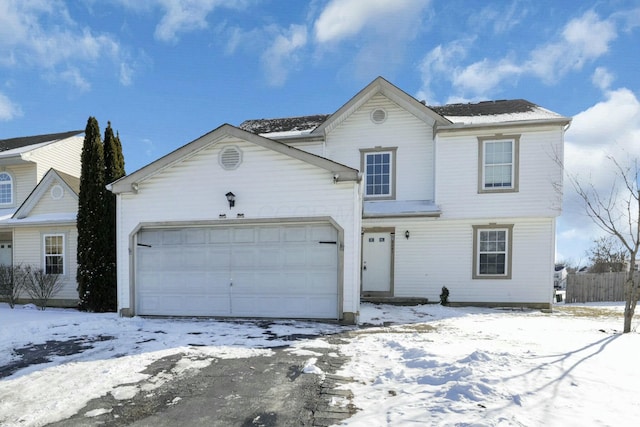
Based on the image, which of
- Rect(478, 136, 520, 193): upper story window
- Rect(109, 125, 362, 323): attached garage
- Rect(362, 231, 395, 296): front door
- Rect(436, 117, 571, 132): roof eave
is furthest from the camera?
Rect(362, 231, 395, 296): front door

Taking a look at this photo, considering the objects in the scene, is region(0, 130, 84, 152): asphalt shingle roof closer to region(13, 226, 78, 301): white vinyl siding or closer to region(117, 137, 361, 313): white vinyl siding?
region(13, 226, 78, 301): white vinyl siding

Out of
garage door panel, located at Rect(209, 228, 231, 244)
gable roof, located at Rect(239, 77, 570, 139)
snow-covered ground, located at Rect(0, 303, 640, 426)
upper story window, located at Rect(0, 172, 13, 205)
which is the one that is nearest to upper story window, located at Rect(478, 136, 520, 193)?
gable roof, located at Rect(239, 77, 570, 139)

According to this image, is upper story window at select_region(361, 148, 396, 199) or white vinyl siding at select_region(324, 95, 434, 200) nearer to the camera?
white vinyl siding at select_region(324, 95, 434, 200)

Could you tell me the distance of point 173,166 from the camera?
8.73 metres

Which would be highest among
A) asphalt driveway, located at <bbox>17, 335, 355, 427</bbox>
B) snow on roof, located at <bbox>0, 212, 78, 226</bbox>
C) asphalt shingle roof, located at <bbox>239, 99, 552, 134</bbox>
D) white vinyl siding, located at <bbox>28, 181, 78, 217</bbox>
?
asphalt shingle roof, located at <bbox>239, 99, 552, 134</bbox>

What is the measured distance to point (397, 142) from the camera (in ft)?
39.7

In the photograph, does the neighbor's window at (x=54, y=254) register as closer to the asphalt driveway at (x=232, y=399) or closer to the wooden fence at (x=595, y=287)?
the asphalt driveway at (x=232, y=399)

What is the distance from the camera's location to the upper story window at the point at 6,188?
47.3 feet

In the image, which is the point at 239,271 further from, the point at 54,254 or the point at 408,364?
the point at 54,254

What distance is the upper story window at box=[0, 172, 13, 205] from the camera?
14414 millimetres

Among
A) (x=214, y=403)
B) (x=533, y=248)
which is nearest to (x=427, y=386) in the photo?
(x=214, y=403)

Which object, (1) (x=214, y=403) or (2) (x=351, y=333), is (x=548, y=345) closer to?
(2) (x=351, y=333)

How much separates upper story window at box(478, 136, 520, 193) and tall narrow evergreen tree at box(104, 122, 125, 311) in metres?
12.2

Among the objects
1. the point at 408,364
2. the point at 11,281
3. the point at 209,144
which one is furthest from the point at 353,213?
the point at 11,281
